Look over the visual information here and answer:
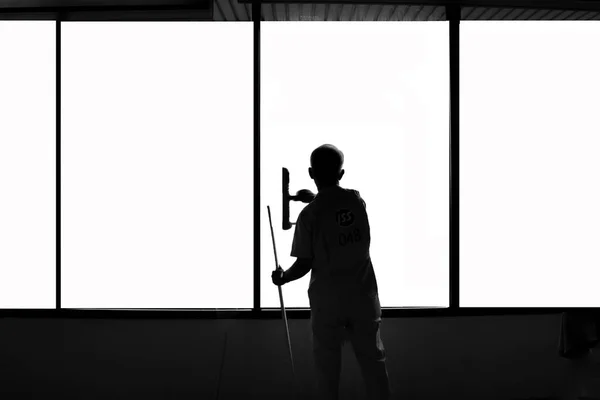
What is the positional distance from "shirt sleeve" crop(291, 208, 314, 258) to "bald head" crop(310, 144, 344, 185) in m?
0.13

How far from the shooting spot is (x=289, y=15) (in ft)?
10.2

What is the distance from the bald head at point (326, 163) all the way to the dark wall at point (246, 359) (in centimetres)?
122

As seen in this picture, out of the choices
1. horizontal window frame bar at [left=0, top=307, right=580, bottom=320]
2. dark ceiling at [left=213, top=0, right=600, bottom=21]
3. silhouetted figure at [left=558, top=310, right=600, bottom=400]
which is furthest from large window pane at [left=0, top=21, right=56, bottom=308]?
silhouetted figure at [left=558, top=310, right=600, bottom=400]

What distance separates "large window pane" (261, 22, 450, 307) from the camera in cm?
302

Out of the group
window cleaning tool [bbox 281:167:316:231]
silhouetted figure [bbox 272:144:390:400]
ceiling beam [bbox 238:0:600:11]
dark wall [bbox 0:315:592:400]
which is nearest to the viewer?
silhouetted figure [bbox 272:144:390:400]

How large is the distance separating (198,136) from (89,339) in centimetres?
141

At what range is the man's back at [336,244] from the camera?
Result: 1.56m

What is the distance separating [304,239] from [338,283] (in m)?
0.18

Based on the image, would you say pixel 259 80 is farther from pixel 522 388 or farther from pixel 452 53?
pixel 522 388

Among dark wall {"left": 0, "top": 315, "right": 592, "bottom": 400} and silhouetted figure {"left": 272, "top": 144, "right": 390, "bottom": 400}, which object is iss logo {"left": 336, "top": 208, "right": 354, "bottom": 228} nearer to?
silhouetted figure {"left": 272, "top": 144, "right": 390, "bottom": 400}

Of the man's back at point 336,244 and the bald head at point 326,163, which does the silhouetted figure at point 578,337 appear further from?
the bald head at point 326,163

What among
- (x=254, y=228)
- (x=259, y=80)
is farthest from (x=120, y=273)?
(x=259, y=80)

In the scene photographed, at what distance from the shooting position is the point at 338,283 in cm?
156

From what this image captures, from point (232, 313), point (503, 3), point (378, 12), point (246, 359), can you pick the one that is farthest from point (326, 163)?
point (503, 3)
